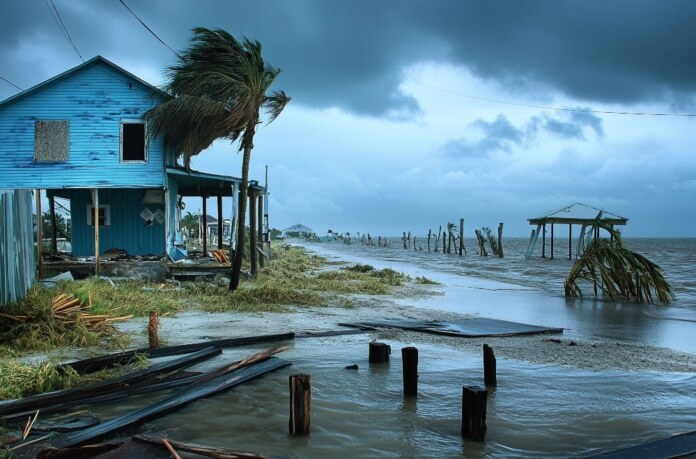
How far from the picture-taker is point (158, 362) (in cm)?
745

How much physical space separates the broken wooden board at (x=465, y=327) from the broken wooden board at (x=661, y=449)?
5.24m

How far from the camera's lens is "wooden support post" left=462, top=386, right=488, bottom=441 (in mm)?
4914

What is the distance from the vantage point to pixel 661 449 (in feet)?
15.1

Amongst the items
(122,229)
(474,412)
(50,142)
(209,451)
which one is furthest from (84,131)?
(474,412)

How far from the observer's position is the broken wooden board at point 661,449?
443 cm

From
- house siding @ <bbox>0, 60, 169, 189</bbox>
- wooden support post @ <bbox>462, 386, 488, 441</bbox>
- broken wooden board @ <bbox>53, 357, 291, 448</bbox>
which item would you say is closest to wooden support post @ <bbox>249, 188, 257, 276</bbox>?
house siding @ <bbox>0, 60, 169, 189</bbox>

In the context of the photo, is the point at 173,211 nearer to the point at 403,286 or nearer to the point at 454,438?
the point at 403,286

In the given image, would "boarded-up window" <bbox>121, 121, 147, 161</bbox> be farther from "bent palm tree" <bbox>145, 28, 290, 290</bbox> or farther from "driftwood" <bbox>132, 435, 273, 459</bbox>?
"driftwood" <bbox>132, 435, 273, 459</bbox>

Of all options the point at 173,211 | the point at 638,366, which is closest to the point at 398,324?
the point at 638,366

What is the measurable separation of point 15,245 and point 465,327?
318 inches

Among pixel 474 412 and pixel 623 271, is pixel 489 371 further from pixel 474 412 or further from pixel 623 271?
pixel 623 271

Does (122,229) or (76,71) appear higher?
(76,71)

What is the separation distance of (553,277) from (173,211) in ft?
59.0

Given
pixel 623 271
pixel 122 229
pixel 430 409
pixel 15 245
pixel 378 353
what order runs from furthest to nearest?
pixel 122 229 → pixel 623 271 → pixel 15 245 → pixel 378 353 → pixel 430 409
